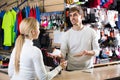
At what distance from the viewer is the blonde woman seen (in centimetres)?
199

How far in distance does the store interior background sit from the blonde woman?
3.07m

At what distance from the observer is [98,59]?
18.5 feet

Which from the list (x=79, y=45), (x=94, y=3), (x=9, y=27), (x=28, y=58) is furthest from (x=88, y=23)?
(x=28, y=58)

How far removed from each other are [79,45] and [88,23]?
2.13 meters

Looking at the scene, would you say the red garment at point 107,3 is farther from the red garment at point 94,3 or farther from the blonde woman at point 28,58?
the blonde woman at point 28,58

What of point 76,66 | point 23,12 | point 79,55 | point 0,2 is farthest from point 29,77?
point 0,2

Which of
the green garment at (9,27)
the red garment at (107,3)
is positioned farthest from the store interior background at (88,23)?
the green garment at (9,27)

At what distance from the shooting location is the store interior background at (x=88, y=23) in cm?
532

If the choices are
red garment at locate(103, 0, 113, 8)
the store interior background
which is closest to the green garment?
the store interior background

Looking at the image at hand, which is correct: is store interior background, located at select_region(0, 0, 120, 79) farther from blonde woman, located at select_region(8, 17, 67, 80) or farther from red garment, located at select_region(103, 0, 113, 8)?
blonde woman, located at select_region(8, 17, 67, 80)

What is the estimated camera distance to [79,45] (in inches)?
134

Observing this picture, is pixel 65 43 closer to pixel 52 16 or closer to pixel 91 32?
pixel 91 32

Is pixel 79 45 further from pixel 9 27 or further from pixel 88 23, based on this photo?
pixel 9 27

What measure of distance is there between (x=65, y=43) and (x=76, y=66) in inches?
14.7
